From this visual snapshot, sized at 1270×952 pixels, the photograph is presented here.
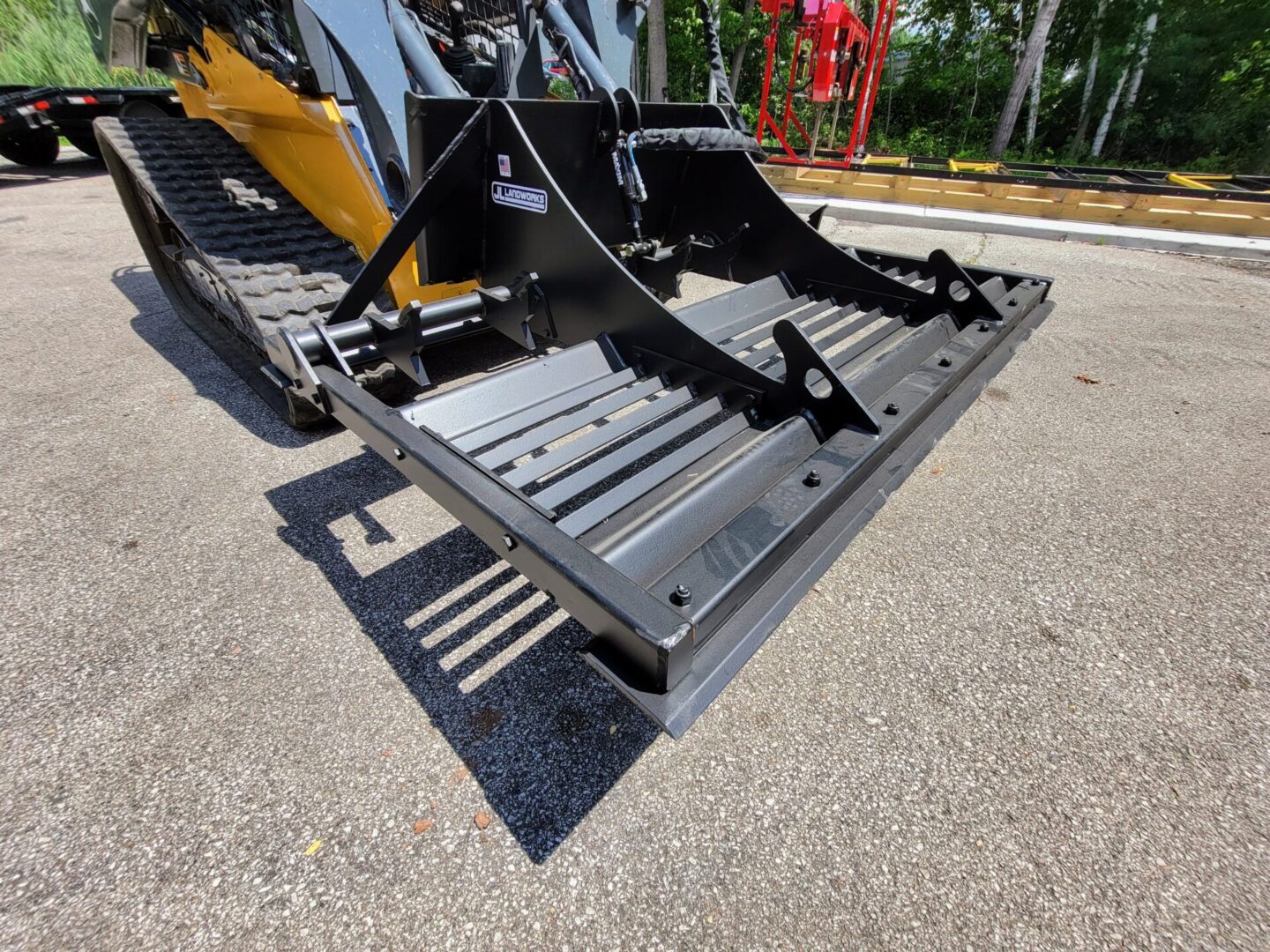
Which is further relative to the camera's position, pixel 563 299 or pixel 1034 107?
pixel 1034 107

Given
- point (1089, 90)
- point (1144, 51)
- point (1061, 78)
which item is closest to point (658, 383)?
point (1089, 90)

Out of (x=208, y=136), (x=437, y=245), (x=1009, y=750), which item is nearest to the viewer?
(x=1009, y=750)

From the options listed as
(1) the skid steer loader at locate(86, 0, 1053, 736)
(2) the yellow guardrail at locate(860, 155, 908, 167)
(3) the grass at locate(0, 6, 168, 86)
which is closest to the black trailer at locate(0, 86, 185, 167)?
(3) the grass at locate(0, 6, 168, 86)

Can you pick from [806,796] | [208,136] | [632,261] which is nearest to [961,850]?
[806,796]

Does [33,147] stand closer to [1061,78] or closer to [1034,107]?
[1034,107]

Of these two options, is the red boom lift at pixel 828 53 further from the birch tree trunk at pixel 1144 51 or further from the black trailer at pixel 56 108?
the black trailer at pixel 56 108

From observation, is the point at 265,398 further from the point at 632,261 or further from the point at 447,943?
the point at 447,943

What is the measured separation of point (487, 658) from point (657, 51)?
11755 millimetres

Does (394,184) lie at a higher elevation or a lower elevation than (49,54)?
lower

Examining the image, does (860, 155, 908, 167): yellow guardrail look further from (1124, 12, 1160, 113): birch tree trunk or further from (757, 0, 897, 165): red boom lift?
(1124, 12, 1160, 113): birch tree trunk

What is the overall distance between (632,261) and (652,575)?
241 cm

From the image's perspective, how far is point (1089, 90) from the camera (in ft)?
44.5

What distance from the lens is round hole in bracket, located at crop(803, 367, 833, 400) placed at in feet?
6.36

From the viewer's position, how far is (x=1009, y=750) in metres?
1.56
